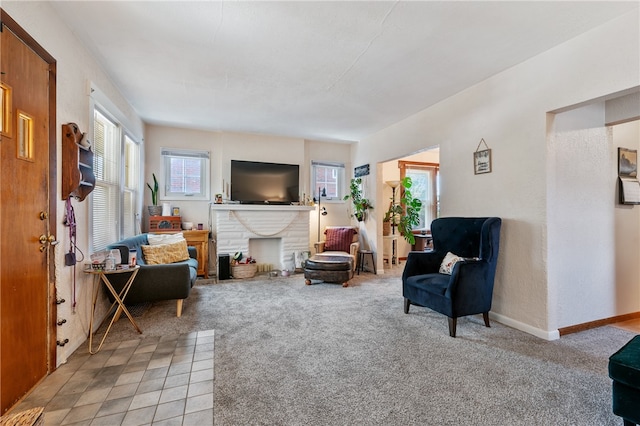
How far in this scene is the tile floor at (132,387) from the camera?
154cm

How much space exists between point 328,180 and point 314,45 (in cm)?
374

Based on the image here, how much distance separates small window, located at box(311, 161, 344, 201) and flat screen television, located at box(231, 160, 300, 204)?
52 centimetres

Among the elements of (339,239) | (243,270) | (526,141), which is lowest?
(243,270)

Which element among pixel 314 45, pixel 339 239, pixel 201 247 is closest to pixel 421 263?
pixel 339 239

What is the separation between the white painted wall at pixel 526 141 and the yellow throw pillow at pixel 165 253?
3.56 meters

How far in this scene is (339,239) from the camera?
17.1ft

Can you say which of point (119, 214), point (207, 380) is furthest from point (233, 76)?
point (207, 380)

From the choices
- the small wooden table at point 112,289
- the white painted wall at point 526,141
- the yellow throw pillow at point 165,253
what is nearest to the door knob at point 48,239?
the small wooden table at point 112,289

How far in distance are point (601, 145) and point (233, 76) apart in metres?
3.82

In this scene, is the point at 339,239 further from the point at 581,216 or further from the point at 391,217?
the point at 581,216

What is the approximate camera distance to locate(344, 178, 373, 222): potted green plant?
17.6ft

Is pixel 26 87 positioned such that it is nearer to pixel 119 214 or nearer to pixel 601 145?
pixel 119 214

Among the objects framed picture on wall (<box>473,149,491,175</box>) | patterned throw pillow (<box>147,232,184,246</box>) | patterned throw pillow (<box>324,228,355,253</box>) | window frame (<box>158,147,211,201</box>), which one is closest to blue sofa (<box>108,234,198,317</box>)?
patterned throw pillow (<box>147,232,184,246</box>)

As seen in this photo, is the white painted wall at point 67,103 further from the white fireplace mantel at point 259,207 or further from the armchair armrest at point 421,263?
the armchair armrest at point 421,263
